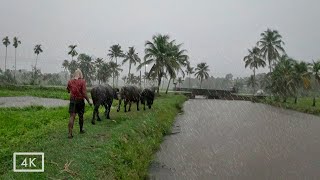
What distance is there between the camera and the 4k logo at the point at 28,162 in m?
7.69

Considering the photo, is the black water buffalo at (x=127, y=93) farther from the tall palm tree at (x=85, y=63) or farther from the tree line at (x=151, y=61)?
the tall palm tree at (x=85, y=63)

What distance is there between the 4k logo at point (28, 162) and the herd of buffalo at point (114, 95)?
5.97 metres

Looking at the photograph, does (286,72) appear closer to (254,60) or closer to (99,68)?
(254,60)

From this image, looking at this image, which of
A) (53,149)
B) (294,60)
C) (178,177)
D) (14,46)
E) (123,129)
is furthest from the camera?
(14,46)

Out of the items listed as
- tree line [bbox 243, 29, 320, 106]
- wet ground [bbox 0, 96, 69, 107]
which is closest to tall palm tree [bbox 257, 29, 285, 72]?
tree line [bbox 243, 29, 320, 106]

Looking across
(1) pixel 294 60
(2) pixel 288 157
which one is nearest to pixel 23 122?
(2) pixel 288 157

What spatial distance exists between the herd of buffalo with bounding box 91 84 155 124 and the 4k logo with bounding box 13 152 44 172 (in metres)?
5.97

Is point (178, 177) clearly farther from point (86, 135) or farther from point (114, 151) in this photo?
point (86, 135)

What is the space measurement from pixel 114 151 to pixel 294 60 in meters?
54.4

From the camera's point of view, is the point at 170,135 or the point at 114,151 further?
the point at 170,135

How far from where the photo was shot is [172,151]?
50.5ft

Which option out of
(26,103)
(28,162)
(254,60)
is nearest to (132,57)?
(254,60)

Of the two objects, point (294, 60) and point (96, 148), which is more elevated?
Result: point (294, 60)

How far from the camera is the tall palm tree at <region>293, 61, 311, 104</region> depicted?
54328 millimetres
